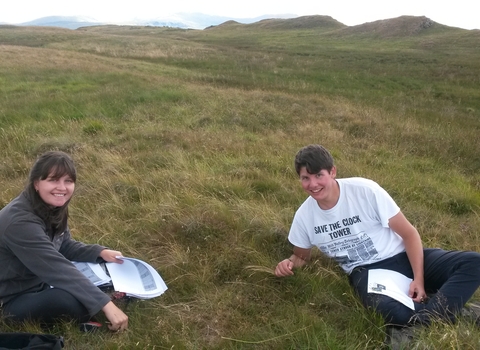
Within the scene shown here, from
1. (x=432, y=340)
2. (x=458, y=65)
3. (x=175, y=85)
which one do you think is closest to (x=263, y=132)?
(x=175, y=85)

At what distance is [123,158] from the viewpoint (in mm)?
6047

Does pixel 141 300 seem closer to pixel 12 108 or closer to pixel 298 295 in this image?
pixel 298 295

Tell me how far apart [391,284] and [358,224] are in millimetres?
464

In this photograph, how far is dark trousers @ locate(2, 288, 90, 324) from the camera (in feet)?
8.49

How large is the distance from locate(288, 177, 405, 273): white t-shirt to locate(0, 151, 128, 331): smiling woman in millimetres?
1530

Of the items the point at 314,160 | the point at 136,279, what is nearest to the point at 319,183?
the point at 314,160

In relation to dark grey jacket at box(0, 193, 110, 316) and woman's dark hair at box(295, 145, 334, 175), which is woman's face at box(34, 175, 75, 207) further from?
woman's dark hair at box(295, 145, 334, 175)

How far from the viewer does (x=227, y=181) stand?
16.6 feet

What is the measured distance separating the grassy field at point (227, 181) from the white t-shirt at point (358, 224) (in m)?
0.23

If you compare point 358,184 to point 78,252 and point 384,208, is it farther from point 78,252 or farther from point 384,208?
point 78,252

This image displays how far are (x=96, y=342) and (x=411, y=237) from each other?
220cm

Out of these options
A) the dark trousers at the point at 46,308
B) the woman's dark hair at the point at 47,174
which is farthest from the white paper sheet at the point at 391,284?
the woman's dark hair at the point at 47,174

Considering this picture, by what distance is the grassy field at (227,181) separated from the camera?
2653 millimetres

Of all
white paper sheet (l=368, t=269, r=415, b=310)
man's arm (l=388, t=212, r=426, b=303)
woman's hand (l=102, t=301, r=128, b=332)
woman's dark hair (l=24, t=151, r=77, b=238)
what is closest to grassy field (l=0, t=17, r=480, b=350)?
woman's hand (l=102, t=301, r=128, b=332)
